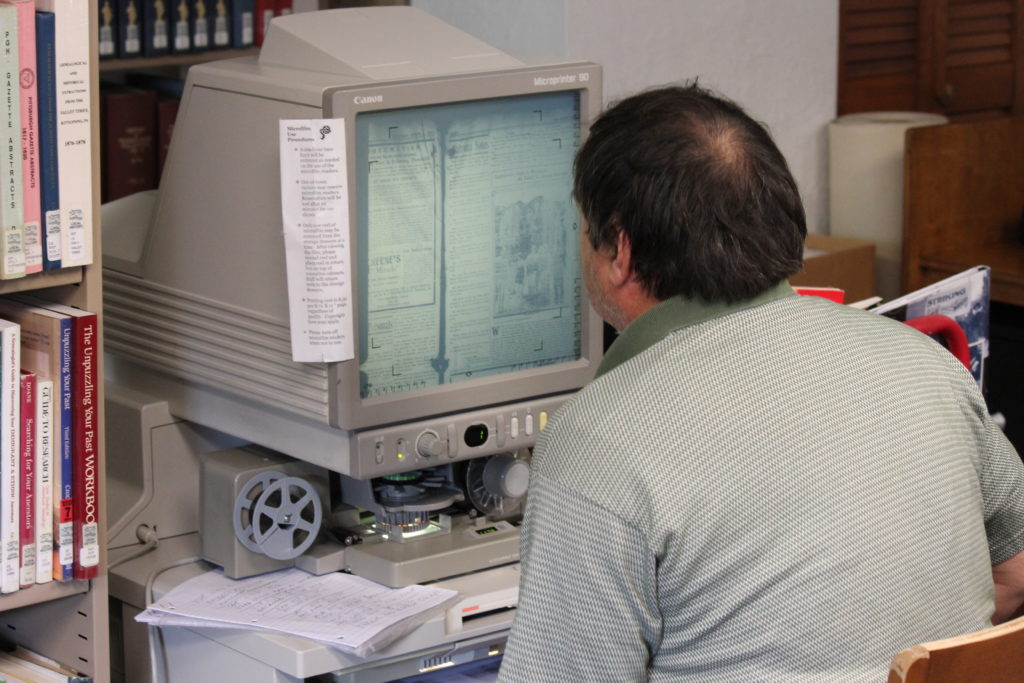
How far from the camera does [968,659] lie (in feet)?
3.75

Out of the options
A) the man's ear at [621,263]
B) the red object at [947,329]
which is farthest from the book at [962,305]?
the man's ear at [621,263]

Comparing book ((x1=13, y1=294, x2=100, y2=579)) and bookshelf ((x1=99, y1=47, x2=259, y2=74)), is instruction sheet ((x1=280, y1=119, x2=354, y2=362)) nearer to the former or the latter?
book ((x1=13, y1=294, x2=100, y2=579))

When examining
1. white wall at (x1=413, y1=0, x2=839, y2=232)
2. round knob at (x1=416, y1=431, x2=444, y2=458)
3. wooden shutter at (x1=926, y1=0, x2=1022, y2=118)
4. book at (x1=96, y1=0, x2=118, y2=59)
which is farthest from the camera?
wooden shutter at (x1=926, y1=0, x2=1022, y2=118)

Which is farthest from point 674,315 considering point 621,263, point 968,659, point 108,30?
point 108,30

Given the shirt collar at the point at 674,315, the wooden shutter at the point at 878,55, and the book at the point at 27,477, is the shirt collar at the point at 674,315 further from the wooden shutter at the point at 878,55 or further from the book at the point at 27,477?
the wooden shutter at the point at 878,55

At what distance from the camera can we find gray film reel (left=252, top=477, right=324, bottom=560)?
1.66m

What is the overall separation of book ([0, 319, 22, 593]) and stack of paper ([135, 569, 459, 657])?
18 cm

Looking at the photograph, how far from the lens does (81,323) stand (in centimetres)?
152

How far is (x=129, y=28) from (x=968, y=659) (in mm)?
2344

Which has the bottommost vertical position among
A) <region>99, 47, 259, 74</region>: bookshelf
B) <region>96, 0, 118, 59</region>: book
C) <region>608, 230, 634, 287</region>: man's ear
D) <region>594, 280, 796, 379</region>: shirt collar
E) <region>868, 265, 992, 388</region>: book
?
<region>868, 265, 992, 388</region>: book

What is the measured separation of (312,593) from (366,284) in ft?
1.20

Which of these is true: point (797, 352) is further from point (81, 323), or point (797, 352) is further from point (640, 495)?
point (81, 323)

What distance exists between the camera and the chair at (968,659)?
1.11m

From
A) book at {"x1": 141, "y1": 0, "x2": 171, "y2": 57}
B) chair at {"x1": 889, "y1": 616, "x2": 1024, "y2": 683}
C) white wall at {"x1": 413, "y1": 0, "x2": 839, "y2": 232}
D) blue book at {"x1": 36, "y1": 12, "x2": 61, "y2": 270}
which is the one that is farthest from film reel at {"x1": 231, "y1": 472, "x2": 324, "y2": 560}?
book at {"x1": 141, "y1": 0, "x2": 171, "y2": 57}
